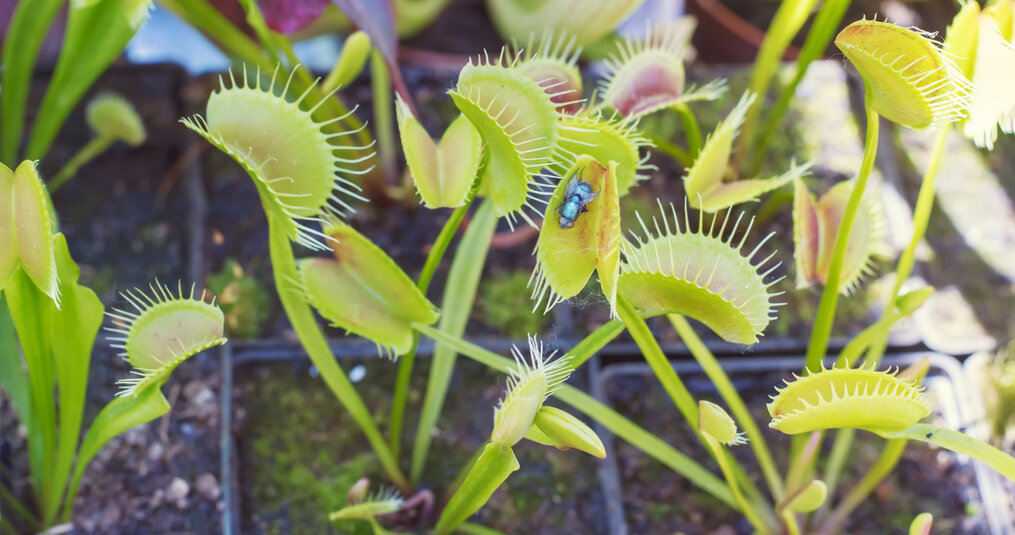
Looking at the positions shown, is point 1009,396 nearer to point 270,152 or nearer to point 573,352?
point 573,352

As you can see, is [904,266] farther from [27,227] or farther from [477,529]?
[27,227]

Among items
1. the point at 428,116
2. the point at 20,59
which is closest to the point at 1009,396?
the point at 428,116

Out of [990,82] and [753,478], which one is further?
[753,478]

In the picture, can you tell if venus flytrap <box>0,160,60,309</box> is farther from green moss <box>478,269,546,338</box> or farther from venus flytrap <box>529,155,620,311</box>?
green moss <box>478,269,546,338</box>

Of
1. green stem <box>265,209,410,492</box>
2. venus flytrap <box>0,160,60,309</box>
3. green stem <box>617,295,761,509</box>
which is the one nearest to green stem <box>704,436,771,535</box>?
green stem <box>617,295,761,509</box>

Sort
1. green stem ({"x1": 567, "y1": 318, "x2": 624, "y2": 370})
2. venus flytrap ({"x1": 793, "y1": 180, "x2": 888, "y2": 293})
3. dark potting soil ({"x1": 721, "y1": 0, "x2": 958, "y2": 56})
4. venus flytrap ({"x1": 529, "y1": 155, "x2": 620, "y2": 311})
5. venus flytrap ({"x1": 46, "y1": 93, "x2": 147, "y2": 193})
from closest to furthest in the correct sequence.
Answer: venus flytrap ({"x1": 529, "y1": 155, "x2": 620, "y2": 311}) → green stem ({"x1": 567, "y1": 318, "x2": 624, "y2": 370}) → venus flytrap ({"x1": 793, "y1": 180, "x2": 888, "y2": 293}) → venus flytrap ({"x1": 46, "y1": 93, "x2": 147, "y2": 193}) → dark potting soil ({"x1": 721, "y1": 0, "x2": 958, "y2": 56})

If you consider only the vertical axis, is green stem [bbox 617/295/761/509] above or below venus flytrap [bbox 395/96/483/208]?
below

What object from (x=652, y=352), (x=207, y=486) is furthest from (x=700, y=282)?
(x=207, y=486)
